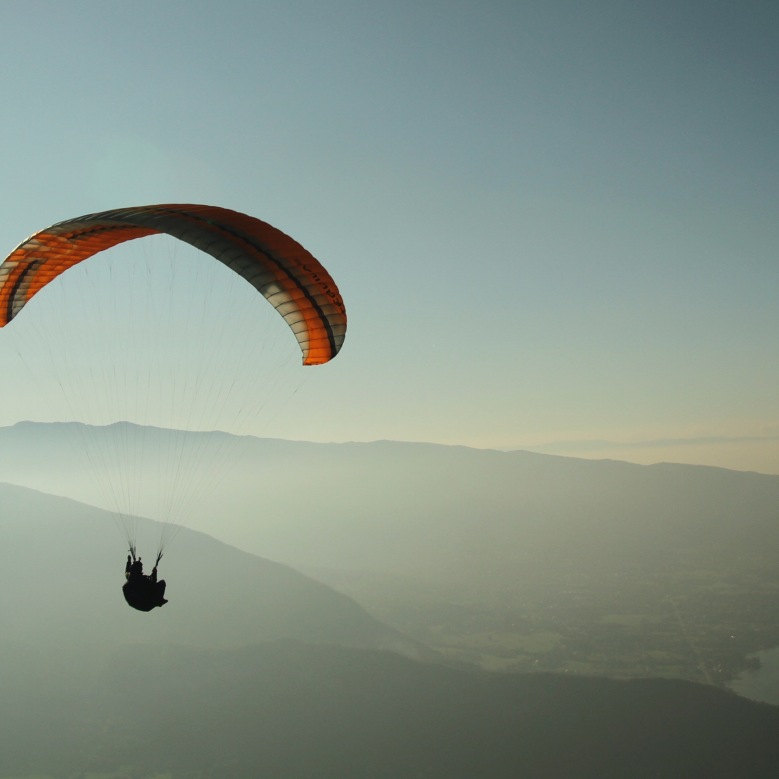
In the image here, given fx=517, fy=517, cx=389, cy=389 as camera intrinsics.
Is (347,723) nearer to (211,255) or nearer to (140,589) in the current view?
(140,589)

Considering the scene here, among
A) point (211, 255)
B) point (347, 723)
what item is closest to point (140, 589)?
point (211, 255)

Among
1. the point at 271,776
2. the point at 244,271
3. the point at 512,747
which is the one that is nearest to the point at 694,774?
the point at 512,747

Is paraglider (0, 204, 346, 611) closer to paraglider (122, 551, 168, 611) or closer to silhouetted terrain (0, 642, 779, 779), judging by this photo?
paraglider (122, 551, 168, 611)

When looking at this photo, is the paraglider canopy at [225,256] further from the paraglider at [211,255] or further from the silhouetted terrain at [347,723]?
the silhouetted terrain at [347,723]

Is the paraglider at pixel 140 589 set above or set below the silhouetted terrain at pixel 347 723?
above

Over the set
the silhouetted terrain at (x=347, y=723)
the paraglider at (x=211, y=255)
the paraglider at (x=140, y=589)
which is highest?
the paraglider at (x=211, y=255)

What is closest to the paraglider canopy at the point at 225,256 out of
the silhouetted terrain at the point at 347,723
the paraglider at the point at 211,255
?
the paraglider at the point at 211,255

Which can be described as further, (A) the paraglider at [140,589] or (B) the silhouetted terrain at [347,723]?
(B) the silhouetted terrain at [347,723]

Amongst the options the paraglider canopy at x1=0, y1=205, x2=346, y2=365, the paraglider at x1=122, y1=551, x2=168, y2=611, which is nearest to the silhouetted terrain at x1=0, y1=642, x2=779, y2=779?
the paraglider at x1=122, y1=551, x2=168, y2=611
